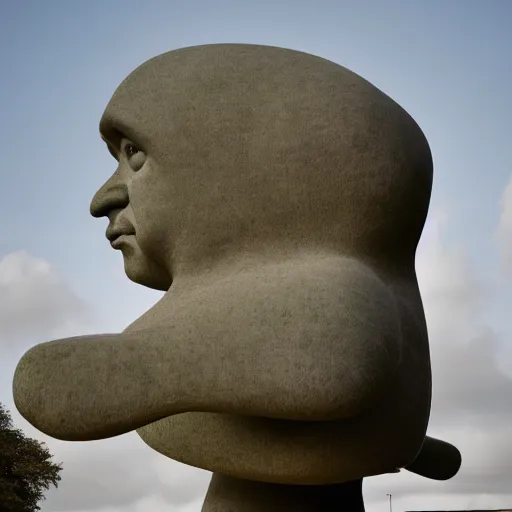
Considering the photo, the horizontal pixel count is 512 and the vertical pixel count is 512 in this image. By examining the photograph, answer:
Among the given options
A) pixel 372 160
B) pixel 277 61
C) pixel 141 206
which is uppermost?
pixel 277 61

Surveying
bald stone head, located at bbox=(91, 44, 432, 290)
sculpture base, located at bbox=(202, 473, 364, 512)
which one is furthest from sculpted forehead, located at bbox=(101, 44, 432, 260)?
sculpture base, located at bbox=(202, 473, 364, 512)

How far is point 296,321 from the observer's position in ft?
12.5

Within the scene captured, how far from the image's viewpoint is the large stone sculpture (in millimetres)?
3754

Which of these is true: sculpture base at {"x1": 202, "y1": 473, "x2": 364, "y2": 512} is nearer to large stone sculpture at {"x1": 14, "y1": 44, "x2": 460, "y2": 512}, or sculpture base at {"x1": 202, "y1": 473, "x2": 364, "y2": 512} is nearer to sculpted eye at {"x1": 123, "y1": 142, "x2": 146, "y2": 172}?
large stone sculpture at {"x1": 14, "y1": 44, "x2": 460, "y2": 512}

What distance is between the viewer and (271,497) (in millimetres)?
4590

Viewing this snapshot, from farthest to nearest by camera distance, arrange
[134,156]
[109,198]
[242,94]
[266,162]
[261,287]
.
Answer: [109,198], [134,156], [242,94], [266,162], [261,287]

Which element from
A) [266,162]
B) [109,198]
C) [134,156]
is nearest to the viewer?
[266,162]

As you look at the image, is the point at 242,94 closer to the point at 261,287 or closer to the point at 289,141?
the point at 289,141

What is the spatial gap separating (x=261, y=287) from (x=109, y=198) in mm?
1469

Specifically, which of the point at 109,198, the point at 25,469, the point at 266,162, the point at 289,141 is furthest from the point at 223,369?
the point at 25,469

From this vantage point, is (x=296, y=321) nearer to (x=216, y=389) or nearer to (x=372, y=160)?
(x=216, y=389)

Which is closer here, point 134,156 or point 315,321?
point 315,321

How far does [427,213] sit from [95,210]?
6.90 ft

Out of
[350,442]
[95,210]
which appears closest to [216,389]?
[350,442]
